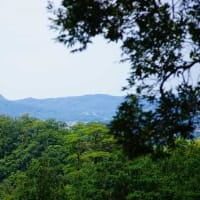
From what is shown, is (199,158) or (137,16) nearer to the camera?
(137,16)

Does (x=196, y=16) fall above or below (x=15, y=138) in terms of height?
above

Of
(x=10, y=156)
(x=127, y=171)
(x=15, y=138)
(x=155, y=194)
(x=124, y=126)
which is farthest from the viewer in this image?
(x=15, y=138)

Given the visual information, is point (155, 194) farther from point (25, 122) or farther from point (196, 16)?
point (25, 122)

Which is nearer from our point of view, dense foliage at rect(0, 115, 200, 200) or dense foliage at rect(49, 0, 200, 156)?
dense foliage at rect(49, 0, 200, 156)

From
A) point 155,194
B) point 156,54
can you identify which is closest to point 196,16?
point 156,54

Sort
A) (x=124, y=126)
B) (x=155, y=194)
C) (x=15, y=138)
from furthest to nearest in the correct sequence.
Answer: (x=15, y=138) < (x=155, y=194) < (x=124, y=126)

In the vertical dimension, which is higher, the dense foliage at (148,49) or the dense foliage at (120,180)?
the dense foliage at (148,49)

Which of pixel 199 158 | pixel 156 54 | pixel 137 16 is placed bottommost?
pixel 199 158

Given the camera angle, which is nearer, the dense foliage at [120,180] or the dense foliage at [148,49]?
the dense foliage at [148,49]

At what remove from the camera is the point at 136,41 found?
19.0 ft

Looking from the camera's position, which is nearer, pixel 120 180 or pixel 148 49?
pixel 148 49

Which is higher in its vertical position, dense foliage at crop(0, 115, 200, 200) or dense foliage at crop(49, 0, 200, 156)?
dense foliage at crop(49, 0, 200, 156)

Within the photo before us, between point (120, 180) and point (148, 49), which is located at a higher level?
point (148, 49)

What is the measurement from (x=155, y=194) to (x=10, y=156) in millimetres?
27712
